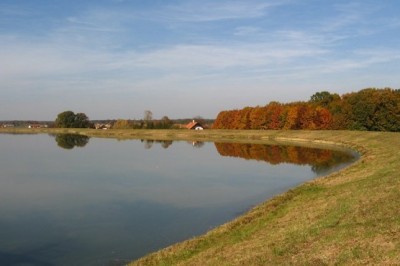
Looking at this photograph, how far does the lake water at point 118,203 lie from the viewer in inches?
532

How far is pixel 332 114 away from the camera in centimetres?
8325

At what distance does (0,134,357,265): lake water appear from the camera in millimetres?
13508

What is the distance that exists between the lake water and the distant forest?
35.8m

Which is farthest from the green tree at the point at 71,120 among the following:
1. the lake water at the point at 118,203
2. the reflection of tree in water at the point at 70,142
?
the lake water at the point at 118,203

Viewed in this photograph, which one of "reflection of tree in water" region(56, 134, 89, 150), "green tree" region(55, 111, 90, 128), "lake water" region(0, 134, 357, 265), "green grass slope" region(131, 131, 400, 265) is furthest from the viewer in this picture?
"green tree" region(55, 111, 90, 128)

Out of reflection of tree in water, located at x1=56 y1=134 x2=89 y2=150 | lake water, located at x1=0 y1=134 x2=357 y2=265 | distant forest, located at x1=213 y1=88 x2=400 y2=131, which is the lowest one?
lake water, located at x1=0 y1=134 x2=357 y2=265

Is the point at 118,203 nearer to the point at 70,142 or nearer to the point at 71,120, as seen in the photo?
the point at 70,142

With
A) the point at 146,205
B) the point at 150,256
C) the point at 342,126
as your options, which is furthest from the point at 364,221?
the point at 342,126

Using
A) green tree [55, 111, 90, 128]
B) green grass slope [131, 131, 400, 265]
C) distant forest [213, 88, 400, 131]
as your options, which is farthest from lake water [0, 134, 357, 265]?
green tree [55, 111, 90, 128]

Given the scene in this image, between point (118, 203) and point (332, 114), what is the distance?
6975cm

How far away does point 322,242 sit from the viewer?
405 inches

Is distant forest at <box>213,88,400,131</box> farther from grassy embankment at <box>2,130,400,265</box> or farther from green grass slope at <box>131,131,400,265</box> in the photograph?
green grass slope at <box>131,131,400,265</box>

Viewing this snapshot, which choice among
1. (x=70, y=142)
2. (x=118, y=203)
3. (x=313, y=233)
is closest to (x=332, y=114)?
(x=70, y=142)

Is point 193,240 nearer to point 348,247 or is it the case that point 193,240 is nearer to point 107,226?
point 107,226
